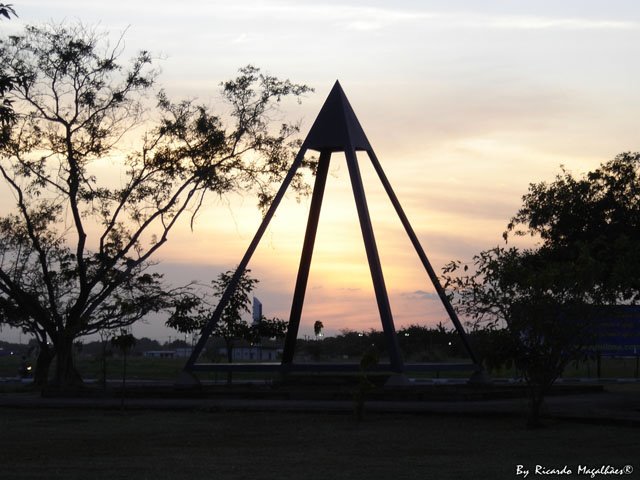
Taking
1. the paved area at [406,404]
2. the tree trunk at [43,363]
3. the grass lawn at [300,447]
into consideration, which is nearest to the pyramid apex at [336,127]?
the paved area at [406,404]

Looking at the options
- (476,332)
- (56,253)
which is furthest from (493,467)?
(56,253)

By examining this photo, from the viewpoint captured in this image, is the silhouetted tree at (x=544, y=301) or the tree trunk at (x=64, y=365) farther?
the tree trunk at (x=64, y=365)

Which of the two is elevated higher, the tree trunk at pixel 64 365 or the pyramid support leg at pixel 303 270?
the pyramid support leg at pixel 303 270

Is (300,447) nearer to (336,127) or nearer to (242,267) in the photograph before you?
(242,267)

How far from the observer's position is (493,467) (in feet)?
50.0

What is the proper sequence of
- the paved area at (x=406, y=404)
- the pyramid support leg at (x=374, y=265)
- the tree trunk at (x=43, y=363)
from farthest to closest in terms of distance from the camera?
the tree trunk at (x=43, y=363), the pyramid support leg at (x=374, y=265), the paved area at (x=406, y=404)

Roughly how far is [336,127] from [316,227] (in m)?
3.73

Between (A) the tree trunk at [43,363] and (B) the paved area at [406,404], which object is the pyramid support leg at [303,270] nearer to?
(B) the paved area at [406,404]

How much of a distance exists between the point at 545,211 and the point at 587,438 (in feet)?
54.4

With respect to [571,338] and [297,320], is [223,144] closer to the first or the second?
[297,320]

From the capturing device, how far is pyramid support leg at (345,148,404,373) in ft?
102

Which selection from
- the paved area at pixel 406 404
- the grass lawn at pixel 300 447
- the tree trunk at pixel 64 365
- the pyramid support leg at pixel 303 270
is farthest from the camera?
the tree trunk at pixel 64 365

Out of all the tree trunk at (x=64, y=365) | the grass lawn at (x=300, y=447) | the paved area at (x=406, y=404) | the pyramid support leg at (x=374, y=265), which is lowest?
the grass lawn at (x=300, y=447)

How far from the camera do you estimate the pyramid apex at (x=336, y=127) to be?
3447 cm
